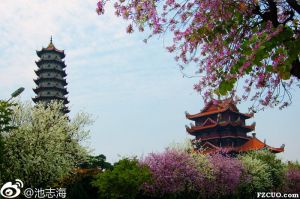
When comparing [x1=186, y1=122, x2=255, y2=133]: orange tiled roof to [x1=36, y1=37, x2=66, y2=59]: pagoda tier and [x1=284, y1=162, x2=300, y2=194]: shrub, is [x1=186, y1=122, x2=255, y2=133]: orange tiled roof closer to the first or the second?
[x1=284, y1=162, x2=300, y2=194]: shrub

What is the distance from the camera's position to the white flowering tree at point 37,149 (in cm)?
2719

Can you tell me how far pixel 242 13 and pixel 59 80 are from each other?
204ft

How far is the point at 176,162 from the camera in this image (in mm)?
36188

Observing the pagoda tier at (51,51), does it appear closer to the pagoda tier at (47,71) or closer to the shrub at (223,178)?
the pagoda tier at (47,71)

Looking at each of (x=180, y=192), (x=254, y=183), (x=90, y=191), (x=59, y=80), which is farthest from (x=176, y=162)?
(x=59, y=80)

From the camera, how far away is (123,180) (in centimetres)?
2862

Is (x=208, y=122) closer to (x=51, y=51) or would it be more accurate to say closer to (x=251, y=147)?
(x=251, y=147)

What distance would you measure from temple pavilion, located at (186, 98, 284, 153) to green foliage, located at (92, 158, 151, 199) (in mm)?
33860

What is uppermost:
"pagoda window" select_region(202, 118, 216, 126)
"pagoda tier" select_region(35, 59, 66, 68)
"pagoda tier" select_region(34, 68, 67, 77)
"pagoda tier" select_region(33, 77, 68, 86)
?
"pagoda tier" select_region(35, 59, 66, 68)

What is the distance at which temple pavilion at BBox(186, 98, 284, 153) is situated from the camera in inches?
2527

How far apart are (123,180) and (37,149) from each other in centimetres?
628

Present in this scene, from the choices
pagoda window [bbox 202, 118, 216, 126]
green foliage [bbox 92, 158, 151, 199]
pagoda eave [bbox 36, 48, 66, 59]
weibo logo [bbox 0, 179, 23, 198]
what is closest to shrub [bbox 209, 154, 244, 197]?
green foliage [bbox 92, 158, 151, 199]

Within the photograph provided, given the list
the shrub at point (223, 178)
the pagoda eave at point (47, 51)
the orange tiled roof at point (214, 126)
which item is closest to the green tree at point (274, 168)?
the shrub at point (223, 178)

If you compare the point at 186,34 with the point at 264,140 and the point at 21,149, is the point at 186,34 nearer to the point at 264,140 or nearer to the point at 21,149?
the point at 21,149
